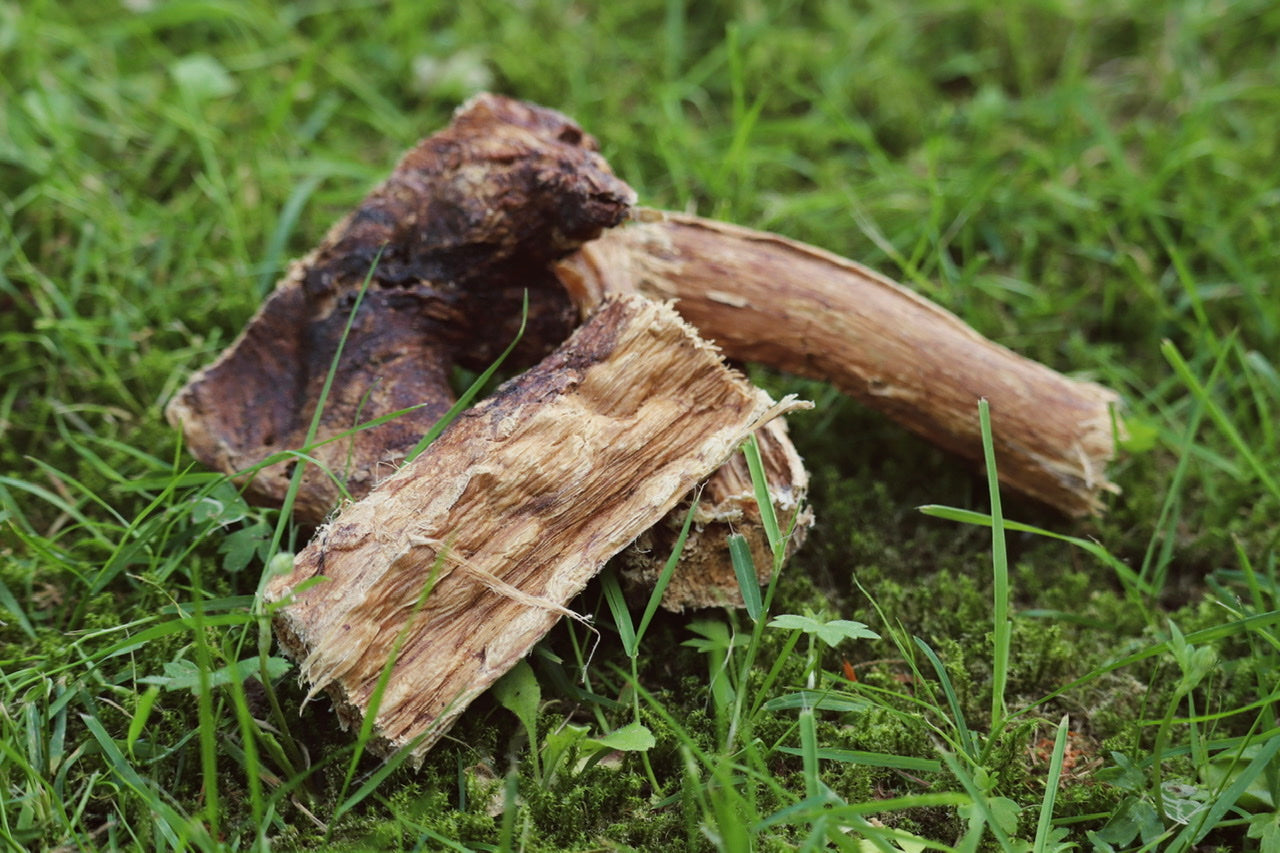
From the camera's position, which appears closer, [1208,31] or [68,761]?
[68,761]

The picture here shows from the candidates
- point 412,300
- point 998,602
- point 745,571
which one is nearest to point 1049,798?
point 998,602

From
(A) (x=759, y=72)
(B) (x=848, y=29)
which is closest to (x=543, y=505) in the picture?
(A) (x=759, y=72)

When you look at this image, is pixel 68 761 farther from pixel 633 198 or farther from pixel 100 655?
pixel 633 198

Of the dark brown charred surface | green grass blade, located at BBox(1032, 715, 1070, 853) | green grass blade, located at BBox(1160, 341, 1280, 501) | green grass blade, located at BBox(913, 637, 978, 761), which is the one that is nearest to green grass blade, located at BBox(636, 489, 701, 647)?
green grass blade, located at BBox(913, 637, 978, 761)

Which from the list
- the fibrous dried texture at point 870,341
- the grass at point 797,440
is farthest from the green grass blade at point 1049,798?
the fibrous dried texture at point 870,341

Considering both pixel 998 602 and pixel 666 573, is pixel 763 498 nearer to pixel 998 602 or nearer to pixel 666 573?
pixel 666 573

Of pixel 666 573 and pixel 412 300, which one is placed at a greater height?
pixel 412 300

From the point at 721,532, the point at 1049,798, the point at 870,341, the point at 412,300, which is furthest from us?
the point at 870,341

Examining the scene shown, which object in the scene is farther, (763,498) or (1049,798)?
(763,498)
